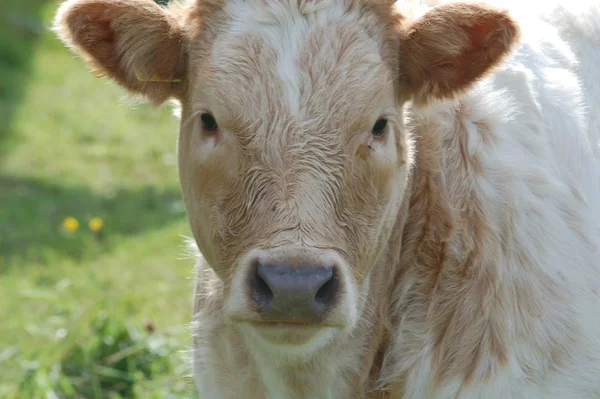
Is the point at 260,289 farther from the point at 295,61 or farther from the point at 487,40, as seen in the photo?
the point at 487,40

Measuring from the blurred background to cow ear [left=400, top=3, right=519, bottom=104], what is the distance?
1.03 metres

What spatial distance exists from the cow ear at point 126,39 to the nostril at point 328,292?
107cm

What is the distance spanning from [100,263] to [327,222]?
13.8 feet

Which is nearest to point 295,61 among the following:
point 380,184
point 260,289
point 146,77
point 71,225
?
point 380,184

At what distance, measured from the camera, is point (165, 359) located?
5.38 metres

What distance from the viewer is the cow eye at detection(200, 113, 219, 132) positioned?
3.29 m

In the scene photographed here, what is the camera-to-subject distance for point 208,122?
3.31 metres

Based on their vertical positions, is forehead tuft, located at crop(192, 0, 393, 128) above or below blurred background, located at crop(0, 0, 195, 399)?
above

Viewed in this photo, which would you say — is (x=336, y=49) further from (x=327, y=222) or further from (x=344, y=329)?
(x=344, y=329)

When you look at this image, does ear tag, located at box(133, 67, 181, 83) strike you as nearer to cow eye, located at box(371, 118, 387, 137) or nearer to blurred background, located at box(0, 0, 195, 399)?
blurred background, located at box(0, 0, 195, 399)

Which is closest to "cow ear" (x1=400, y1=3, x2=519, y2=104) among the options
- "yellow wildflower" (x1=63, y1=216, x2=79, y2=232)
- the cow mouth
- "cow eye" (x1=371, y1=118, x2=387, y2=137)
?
"cow eye" (x1=371, y1=118, x2=387, y2=137)

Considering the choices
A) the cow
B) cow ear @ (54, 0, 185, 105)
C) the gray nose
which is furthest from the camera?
cow ear @ (54, 0, 185, 105)

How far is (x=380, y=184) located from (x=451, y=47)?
55 cm

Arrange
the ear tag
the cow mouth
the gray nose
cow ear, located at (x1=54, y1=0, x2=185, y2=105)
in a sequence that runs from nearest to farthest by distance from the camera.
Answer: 1. the gray nose
2. the cow mouth
3. cow ear, located at (x1=54, y1=0, x2=185, y2=105)
4. the ear tag
